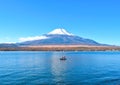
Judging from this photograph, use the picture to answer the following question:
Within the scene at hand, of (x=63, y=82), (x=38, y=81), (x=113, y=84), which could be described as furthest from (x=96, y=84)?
(x=38, y=81)

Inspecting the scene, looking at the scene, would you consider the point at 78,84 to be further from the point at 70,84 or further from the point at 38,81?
the point at 38,81

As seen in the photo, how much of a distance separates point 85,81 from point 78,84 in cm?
346

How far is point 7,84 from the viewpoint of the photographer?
4775 centimetres

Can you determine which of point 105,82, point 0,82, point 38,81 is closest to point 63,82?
point 38,81

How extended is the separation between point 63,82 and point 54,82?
1701 mm

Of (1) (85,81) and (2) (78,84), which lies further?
(1) (85,81)

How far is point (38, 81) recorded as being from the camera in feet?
168

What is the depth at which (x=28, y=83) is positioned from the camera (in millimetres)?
48875

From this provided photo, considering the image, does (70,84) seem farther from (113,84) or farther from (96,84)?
(113,84)

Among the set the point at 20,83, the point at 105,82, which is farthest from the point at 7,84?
the point at 105,82

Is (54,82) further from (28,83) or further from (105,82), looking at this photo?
(105,82)

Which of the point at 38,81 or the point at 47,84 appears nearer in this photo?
the point at 47,84

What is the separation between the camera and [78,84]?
4841 cm

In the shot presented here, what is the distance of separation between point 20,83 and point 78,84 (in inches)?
414
